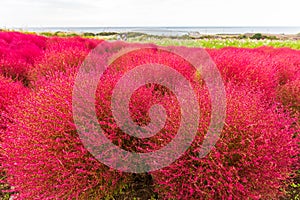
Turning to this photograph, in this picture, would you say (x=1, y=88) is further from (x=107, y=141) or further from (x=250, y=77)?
(x=250, y=77)

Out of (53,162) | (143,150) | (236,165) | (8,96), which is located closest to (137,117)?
(143,150)

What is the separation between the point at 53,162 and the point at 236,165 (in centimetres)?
133

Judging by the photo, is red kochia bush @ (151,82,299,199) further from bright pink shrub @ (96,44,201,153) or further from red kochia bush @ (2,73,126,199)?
red kochia bush @ (2,73,126,199)

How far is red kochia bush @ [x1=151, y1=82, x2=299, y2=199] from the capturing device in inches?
70.2

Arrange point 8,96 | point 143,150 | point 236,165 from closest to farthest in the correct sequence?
point 236,165 → point 143,150 → point 8,96

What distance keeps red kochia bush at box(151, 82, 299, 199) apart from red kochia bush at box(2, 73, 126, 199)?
54 cm

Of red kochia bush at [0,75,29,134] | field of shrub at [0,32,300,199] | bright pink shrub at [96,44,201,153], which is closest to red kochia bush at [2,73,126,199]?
field of shrub at [0,32,300,199]

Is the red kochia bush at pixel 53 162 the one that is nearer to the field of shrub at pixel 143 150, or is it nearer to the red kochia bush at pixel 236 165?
the field of shrub at pixel 143 150

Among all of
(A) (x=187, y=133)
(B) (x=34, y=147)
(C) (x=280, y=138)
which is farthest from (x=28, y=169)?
(C) (x=280, y=138)

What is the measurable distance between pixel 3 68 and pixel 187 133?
3525 mm

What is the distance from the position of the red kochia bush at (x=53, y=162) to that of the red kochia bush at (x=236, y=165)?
538 mm

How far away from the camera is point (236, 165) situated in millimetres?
1854

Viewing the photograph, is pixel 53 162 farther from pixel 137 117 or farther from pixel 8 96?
pixel 8 96

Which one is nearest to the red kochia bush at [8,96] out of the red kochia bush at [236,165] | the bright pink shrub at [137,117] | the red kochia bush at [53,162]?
the red kochia bush at [53,162]
